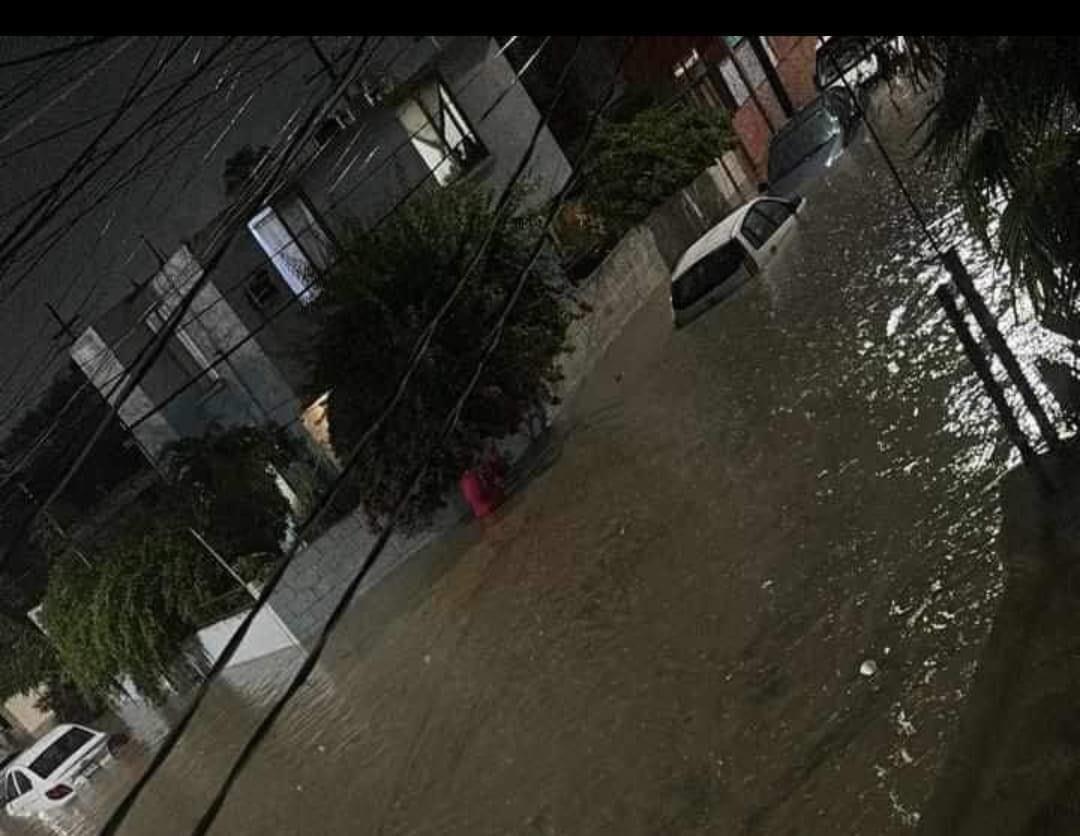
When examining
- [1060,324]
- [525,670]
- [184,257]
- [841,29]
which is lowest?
[525,670]

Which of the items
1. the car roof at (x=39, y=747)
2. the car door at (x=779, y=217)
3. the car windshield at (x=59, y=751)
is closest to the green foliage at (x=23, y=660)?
the car roof at (x=39, y=747)

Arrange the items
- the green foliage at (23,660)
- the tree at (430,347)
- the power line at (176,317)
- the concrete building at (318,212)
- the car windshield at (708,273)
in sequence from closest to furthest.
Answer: the power line at (176,317) < the tree at (430,347) < the car windshield at (708,273) < the concrete building at (318,212) < the green foliage at (23,660)

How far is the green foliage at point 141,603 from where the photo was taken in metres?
16.2

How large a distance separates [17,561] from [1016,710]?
23365 mm

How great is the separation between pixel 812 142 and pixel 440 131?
7567mm

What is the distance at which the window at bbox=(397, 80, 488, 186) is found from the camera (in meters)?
19.0

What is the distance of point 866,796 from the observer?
20.9 ft

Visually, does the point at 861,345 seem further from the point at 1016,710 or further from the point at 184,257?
the point at 184,257

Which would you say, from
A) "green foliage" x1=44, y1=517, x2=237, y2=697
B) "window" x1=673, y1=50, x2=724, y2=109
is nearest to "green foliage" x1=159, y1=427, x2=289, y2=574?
"green foliage" x1=44, y1=517, x2=237, y2=697

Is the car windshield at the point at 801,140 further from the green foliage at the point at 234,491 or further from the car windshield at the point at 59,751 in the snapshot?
the car windshield at the point at 59,751

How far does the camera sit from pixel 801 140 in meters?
20.5

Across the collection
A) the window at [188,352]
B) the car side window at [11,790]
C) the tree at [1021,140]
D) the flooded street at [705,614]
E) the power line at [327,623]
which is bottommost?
the flooded street at [705,614]

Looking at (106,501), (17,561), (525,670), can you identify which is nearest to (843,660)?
(525,670)

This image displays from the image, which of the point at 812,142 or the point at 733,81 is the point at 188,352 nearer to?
the point at 812,142
